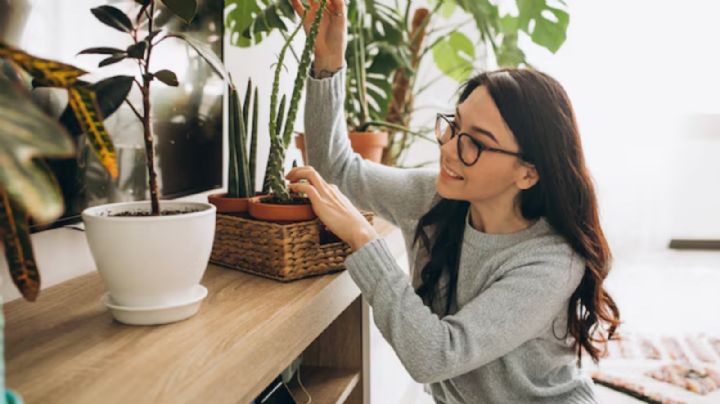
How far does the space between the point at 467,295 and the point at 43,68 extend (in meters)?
0.94

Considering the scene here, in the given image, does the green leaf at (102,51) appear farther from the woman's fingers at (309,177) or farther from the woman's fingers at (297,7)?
the woman's fingers at (297,7)

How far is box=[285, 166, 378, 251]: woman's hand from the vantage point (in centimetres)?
109

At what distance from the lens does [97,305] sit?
0.97 metres

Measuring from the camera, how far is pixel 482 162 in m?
1.16

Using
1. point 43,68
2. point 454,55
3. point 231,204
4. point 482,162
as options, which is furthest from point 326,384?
point 454,55

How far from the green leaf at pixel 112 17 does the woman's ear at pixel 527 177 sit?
2.30 feet

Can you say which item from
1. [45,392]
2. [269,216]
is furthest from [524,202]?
[45,392]

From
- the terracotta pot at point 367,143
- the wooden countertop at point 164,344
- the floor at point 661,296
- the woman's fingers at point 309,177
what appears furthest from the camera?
the floor at point 661,296

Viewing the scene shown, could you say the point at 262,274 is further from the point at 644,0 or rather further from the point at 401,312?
the point at 644,0

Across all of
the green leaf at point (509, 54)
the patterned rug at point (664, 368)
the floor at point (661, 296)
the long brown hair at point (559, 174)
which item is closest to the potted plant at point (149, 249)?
the long brown hair at point (559, 174)

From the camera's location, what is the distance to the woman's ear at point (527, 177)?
1192 millimetres

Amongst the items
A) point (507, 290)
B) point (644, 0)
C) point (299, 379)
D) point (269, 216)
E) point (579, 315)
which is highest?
point (644, 0)

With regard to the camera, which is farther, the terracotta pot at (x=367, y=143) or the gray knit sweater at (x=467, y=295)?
the terracotta pot at (x=367, y=143)

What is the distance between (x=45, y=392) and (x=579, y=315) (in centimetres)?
Result: 95
